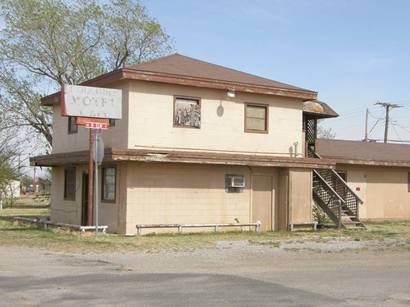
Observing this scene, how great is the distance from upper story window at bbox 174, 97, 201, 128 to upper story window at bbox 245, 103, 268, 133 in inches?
80.4

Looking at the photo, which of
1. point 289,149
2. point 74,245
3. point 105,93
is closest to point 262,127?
point 289,149

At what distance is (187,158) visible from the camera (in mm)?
21078

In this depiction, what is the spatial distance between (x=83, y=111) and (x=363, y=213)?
15.8 meters

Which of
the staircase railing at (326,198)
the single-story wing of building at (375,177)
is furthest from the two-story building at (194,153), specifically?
the single-story wing of building at (375,177)

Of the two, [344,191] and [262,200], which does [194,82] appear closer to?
[262,200]

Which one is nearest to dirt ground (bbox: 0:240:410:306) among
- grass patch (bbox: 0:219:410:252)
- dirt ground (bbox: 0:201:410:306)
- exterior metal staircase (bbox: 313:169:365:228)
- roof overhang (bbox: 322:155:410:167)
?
dirt ground (bbox: 0:201:410:306)

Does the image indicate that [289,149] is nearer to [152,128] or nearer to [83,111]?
[152,128]

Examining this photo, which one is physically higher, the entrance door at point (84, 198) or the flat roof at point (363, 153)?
the flat roof at point (363, 153)

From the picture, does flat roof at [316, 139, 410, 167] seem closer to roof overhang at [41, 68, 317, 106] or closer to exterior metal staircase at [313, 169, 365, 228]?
exterior metal staircase at [313, 169, 365, 228]

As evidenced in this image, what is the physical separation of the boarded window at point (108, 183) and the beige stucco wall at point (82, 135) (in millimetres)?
850

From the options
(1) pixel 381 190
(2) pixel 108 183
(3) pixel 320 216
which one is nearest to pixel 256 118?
(3) pixel 320 216

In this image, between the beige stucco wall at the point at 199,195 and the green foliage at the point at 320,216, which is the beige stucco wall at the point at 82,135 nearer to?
the beige stucco wall at the point at 199,195

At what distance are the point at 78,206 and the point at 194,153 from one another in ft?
18.4

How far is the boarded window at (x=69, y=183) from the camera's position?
2484cm
